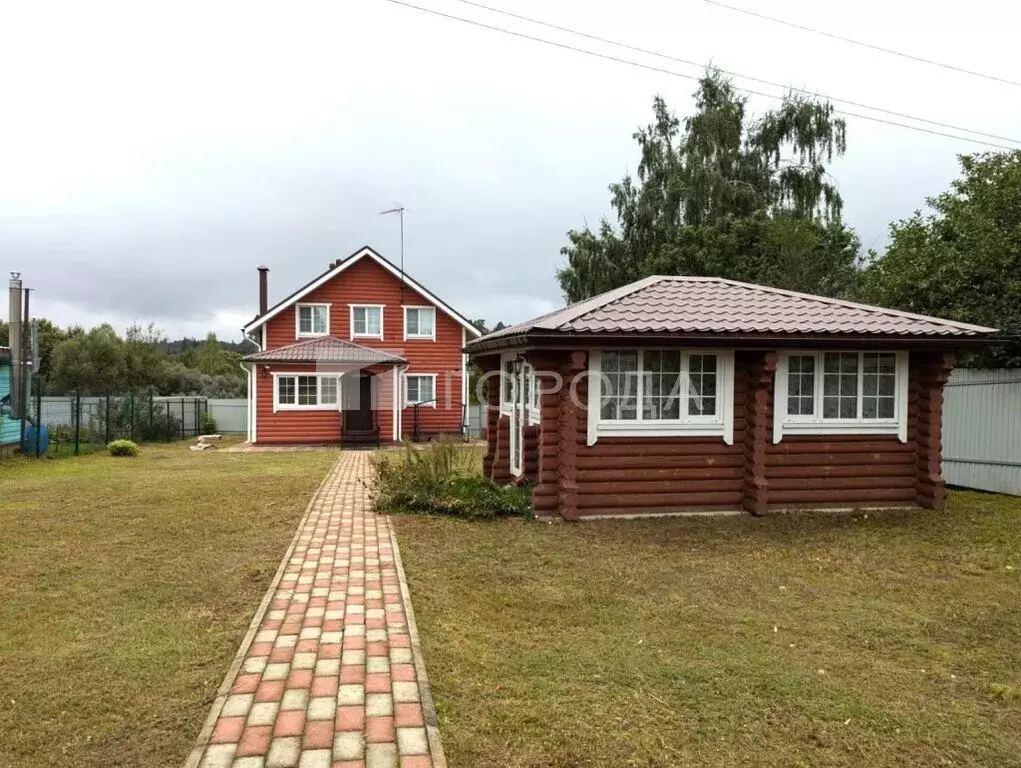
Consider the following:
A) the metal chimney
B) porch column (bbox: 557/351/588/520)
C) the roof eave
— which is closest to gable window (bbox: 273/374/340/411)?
the metal chimney

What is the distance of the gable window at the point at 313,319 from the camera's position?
75.0 ft

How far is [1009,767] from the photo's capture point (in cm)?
313

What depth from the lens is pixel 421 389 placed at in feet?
78.2

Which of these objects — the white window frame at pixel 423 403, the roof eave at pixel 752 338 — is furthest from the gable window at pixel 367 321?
the roof eave at pixel 752 338

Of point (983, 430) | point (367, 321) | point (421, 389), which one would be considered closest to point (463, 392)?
point (421, 389)

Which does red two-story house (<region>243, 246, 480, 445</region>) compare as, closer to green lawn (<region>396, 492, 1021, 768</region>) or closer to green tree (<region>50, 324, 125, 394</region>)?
green lawn (<region>396, 492, 1021, 768</region>)

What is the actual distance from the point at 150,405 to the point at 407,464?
16.7 metres

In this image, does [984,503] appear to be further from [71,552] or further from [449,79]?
[71,552]

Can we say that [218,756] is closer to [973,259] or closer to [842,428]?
[842,428]

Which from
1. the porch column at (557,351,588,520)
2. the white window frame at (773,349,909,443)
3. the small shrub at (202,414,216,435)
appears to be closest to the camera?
the porch column at (557,351,588,520)

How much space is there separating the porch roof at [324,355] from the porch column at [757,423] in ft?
44.3

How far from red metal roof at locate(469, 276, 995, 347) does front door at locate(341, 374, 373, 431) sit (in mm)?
11953

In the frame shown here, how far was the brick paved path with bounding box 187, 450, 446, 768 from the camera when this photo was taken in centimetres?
306

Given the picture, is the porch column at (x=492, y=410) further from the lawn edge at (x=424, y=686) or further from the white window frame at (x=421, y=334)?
the white window frame at (x=421, y=334)
